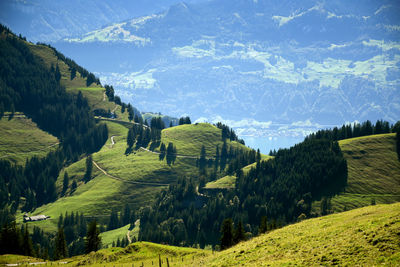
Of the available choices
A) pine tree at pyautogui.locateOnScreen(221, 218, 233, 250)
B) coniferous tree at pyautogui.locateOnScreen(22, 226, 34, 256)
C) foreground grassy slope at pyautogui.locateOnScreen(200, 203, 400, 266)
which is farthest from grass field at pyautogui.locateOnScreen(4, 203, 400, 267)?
coniferous tree at pyautogui.locateOnScreen(22, 226, 34, 256)

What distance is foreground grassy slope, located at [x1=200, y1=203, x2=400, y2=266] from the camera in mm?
48562

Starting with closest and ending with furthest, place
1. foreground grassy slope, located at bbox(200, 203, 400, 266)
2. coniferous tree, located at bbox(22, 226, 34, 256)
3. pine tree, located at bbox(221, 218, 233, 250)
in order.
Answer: foreground grassy slope, located at bbox(200, 203, 400, 266) < pine tree, located at bbox(221, 218, 233, 250) < coniferous tree, located at bbox(22, 226, 34, 256)

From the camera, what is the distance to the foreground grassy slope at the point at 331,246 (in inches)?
1912

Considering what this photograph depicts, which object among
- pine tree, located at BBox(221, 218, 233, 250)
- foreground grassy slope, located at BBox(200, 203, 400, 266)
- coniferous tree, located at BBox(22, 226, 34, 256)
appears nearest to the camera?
foreground grassy slope, located at BBox(200, 203, 400, 266)

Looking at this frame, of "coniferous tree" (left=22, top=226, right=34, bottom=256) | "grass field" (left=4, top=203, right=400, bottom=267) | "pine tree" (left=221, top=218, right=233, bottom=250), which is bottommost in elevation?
"coniferous tree" (left=22, top=226, right=34, bottom=256)

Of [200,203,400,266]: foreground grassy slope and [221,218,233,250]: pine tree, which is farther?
[221,218,233,250]: pine tree

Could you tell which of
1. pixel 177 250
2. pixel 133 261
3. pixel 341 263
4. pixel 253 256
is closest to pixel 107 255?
pixel 133 261

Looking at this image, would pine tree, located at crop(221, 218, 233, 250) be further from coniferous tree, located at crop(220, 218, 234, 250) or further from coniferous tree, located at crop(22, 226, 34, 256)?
coniferous tree, located at crop(22, 226, 34, 256)

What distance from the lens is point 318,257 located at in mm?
52094

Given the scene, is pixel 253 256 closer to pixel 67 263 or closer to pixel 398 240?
pixel 398 240

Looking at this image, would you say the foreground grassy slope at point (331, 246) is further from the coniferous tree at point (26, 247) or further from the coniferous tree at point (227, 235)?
the coniferous tree at point (26, 247)

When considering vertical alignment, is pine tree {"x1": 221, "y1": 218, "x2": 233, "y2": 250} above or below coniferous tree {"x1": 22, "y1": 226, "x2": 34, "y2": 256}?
above

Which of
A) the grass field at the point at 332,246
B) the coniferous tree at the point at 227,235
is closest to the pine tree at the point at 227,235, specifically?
the coniferous tree at the point at 227,235

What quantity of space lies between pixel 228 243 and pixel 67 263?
47.2 metres
